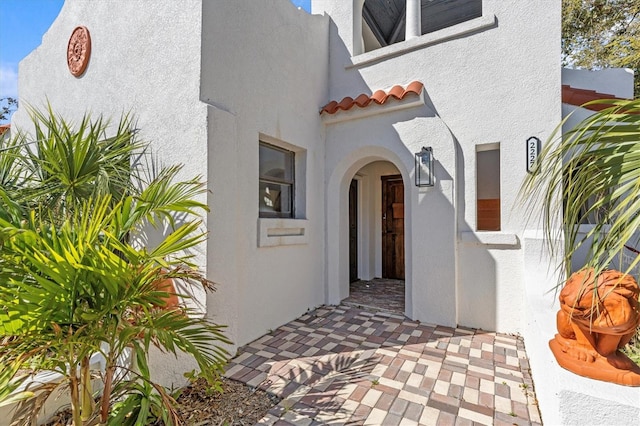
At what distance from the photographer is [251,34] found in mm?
5441

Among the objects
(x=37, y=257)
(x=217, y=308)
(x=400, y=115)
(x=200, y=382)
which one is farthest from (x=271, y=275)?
(x=400, y=115)

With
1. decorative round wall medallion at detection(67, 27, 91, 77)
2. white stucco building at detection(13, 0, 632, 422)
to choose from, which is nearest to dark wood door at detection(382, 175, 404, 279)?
white stucco building at detection(13, 0, 632, 422)

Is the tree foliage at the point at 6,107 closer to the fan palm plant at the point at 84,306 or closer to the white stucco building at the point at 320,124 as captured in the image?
the white stucco building at the point at 320,124

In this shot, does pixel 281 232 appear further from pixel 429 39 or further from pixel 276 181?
pixel 429 39

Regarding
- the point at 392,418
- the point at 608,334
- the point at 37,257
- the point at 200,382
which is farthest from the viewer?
the point at 200,382

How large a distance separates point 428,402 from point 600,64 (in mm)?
13559

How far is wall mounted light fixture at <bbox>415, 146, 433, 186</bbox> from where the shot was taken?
243 inches

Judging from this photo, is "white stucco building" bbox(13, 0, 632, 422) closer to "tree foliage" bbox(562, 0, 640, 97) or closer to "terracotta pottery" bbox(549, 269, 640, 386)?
"terracotta pottery" bbox(549, 269, 640, 386)

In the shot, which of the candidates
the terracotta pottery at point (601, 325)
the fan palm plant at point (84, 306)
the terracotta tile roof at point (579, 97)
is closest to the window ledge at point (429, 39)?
the terracotta tile roof at point (579, 97)

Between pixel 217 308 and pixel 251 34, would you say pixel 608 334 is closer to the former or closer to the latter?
pixel 217 308

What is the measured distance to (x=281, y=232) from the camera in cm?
614

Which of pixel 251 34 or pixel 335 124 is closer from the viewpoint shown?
pixel 251 34

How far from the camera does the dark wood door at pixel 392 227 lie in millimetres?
10070

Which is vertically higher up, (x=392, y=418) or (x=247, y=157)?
(x=247, y=157)
